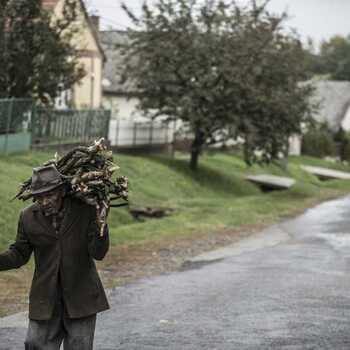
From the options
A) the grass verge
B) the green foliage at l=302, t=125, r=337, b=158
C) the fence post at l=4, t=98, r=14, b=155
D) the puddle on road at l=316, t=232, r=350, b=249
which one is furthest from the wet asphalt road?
the green foliage at l=302, t=125, r=337, b=158

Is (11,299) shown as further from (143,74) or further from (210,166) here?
(210,166)

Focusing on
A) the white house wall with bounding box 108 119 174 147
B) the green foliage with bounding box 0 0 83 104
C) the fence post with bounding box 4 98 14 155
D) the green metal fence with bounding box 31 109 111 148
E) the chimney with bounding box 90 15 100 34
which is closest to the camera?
the fence post with bounding box 4 98 14 155

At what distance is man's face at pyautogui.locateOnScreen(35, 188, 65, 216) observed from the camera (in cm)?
614

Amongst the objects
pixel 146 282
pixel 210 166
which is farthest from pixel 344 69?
pixel 146 282

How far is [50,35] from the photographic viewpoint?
86.0 feet

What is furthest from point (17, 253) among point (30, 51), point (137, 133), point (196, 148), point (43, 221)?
point (137, 133)

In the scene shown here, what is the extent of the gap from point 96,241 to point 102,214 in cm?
19

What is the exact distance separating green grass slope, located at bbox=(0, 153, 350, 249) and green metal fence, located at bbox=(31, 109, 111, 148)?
3.89 feet

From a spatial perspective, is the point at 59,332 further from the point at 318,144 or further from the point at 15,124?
the point at 318,144

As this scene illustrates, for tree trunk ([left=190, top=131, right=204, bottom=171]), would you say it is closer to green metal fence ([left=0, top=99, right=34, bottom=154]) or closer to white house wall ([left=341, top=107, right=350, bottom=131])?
green metal fence ([left=0, top=99, right=34, bottom=154])

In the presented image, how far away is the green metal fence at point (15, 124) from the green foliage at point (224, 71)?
6813mm

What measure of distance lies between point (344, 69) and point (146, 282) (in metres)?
102

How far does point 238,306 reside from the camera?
1123cm

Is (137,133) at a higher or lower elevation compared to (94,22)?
lower
